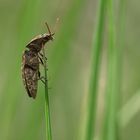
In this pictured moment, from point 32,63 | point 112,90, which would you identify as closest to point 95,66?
point 112,90

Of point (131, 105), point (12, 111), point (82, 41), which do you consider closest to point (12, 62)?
point (12, 111)

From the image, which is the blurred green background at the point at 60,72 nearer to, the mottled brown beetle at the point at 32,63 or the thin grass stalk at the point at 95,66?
the mottled brown beetle at the point at 32,63

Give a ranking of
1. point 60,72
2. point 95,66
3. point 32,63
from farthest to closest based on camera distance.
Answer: point 60,72
point 32,63
point 95,66

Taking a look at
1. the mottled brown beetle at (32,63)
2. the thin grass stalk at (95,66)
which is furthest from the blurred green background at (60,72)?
the thin grass stalk at (95,66)

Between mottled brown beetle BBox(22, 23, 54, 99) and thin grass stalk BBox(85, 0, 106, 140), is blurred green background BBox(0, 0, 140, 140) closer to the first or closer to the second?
mottled brown beetle BBox(22, 23, 54, 99)

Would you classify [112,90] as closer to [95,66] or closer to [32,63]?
[95,66]

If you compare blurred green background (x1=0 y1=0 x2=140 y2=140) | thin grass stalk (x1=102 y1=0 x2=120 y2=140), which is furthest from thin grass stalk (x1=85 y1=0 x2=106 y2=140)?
blurred green background (x1=0 y1=0 x2=140 y2=140)

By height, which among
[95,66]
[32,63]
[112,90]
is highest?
[32,63]
